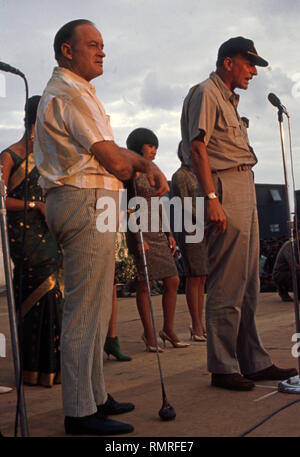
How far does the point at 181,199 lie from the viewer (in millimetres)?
5367

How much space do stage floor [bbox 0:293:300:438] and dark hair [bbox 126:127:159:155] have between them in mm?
1619

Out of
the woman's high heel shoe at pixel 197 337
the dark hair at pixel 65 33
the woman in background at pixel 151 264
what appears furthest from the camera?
the woman's high heel shoe at pixel 197 337

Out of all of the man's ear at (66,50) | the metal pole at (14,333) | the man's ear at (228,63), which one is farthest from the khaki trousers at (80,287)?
the man's ear at (228,63)

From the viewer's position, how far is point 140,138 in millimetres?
4887

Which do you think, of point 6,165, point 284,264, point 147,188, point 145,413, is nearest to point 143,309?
point 147,188

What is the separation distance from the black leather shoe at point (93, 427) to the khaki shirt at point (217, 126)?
1.52 m

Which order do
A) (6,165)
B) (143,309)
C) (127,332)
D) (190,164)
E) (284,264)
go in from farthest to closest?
(284,264), (127,332), (143,309), (6,165), (190,164)

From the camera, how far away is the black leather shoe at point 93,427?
8.29ft

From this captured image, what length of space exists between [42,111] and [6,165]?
1261 millimetres

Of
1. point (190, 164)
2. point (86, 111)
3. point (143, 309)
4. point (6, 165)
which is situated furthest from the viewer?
point (143, 309)

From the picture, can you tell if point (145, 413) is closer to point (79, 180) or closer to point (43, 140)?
point (79, 180)

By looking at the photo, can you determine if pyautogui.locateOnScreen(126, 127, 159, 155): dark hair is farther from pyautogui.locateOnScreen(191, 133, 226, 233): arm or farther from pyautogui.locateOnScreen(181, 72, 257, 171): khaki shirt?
pyautogui.locateOnScreen(191, 133, 226, 233): arm

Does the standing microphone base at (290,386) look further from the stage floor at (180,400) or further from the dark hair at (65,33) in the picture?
the dark hair at (65,33)

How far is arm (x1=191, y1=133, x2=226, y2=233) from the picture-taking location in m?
3.29
